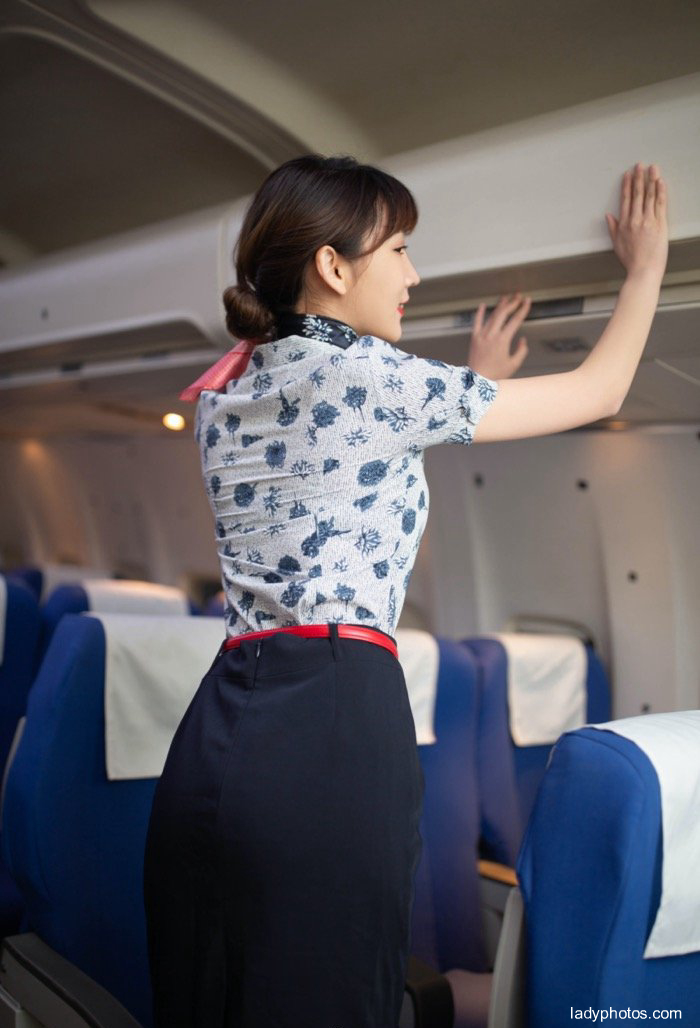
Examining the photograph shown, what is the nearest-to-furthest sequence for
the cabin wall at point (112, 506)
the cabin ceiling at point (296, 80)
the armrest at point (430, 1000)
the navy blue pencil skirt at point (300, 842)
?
1. the navy blue pencil skirt at point (300, 842)
2. the armrest at point (430, 1000)
3. the cabin ceiling at point (296, 80)
4. the cabin wall at point (112, 506)

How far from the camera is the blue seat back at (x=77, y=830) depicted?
2.03 meters

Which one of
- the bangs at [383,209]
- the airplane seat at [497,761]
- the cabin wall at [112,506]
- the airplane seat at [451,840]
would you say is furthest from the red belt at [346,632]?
the cabin wall at [112,506]

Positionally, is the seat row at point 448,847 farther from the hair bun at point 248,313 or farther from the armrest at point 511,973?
the hair bun at point 248,313

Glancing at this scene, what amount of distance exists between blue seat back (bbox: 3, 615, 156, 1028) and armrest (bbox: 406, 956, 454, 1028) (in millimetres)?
577

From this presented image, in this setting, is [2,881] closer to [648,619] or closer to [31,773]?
[31,773]

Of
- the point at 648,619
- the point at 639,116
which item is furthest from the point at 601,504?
the point at 639,116

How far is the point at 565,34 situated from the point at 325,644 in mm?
1862

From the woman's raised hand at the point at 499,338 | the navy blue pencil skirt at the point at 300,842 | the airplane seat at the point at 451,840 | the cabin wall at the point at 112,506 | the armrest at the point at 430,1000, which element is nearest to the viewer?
the navy blue pencil skirt at the point at 300,842

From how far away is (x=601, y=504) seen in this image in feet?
12.1

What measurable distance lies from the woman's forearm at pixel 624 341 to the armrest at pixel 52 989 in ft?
4.21

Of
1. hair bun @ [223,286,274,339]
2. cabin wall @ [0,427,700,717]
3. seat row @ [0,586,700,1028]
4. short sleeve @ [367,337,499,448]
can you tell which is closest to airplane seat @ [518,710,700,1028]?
seat row @ [0,586,700,1028]

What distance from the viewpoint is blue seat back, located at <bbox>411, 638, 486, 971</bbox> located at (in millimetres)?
2707

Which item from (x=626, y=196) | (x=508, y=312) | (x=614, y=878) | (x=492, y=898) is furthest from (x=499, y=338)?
(x=492, y=898)

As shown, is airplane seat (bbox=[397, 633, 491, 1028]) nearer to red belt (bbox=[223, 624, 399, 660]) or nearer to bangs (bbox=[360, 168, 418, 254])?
red belt (bbox=[223, 624, 399, 660])
